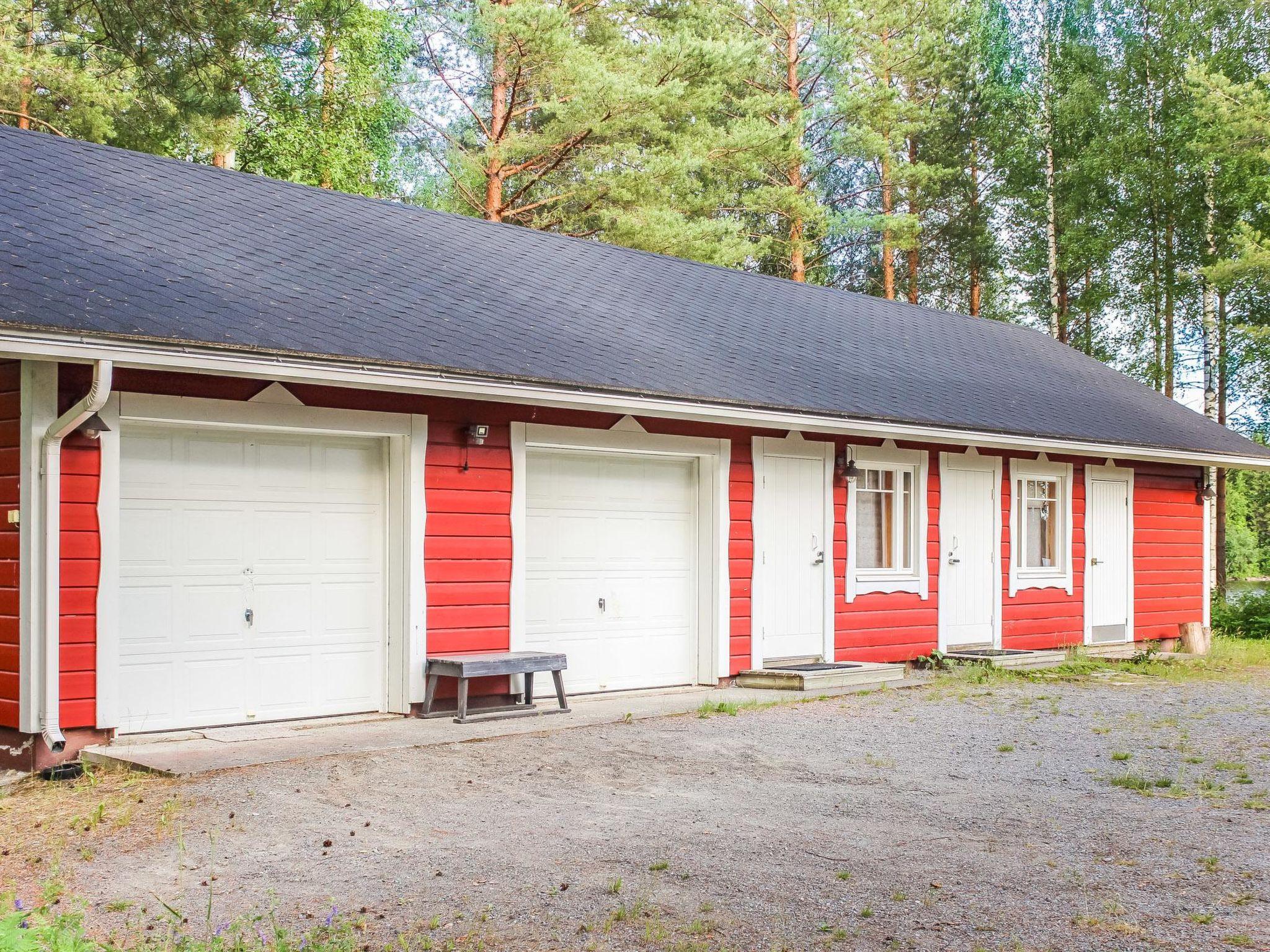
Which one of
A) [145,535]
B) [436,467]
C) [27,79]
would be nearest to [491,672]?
[436,467]

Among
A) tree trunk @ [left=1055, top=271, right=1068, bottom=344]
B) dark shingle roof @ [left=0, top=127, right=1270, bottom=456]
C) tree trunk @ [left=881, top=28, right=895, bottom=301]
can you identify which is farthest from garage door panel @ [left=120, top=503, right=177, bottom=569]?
tree trunk @ [left=1055, top=271, right=1068, bottom=344]

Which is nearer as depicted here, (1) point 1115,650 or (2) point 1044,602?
(2) point 1044,602

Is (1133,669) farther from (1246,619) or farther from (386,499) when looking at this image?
(386,499)

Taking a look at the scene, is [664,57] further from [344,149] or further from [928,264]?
[928,264]

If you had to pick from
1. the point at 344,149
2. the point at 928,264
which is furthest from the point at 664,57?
the point at 928,264

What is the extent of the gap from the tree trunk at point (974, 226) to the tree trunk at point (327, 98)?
14619 mm

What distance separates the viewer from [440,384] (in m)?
8.33

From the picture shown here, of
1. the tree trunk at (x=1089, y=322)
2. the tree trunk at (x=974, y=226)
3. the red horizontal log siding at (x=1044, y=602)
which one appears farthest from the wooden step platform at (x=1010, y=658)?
the tree trunk at (x=974, y=226)

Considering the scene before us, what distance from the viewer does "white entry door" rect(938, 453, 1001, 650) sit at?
515 inches

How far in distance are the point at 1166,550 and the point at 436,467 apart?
35.0 feet

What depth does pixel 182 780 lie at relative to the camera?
673 cm

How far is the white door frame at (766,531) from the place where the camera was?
443 inches

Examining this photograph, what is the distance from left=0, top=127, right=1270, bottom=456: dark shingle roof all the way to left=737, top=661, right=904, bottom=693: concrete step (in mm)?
2215

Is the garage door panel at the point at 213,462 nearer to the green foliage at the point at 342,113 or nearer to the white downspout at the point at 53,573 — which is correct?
the white downspout at the point at 53,573
